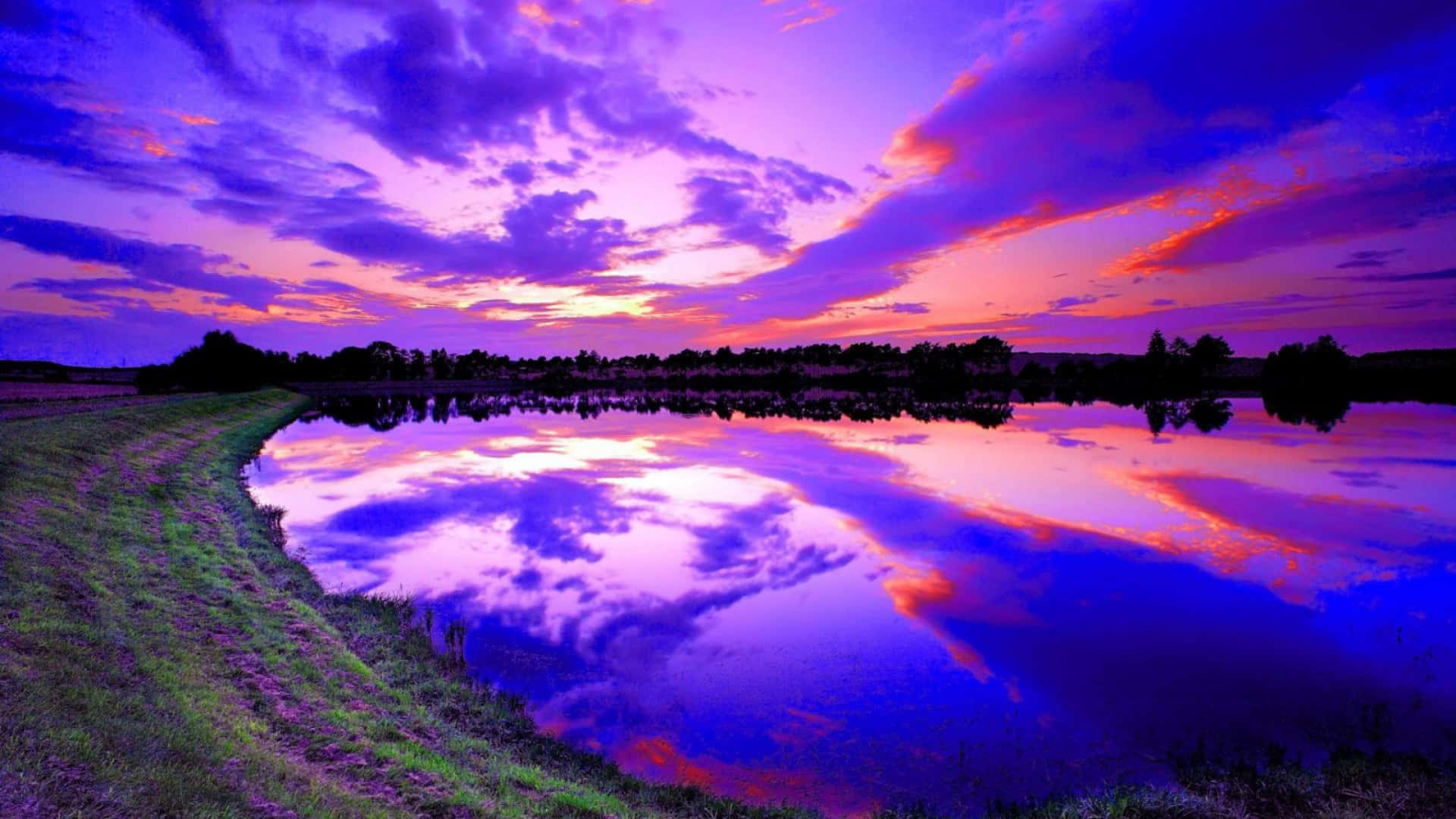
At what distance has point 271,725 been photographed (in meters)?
7.88

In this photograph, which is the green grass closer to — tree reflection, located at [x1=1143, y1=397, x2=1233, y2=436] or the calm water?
the calm water

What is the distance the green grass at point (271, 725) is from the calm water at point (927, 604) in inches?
42.7

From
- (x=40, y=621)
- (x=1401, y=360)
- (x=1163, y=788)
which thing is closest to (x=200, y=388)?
(x=40, y=621)

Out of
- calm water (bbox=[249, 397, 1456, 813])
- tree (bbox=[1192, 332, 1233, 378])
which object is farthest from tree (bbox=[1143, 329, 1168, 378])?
calm water (bbox=[249, 397, 1456, 813])

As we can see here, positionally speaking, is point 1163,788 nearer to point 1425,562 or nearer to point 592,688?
point 592,688

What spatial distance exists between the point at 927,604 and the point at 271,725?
12671 mm

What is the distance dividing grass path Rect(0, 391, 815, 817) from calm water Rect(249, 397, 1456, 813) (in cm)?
141

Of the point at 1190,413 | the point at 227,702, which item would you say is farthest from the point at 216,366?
the point at 1190,413

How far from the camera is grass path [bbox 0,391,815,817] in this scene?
604 cm

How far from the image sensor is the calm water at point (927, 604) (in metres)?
9.74

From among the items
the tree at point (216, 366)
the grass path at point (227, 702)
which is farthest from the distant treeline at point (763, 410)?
the grass path at point (227, 702)

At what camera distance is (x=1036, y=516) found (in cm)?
2414

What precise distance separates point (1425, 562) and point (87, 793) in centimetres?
2783

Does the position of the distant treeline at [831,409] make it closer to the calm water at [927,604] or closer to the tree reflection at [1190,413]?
the tree reflection at [1190,413]
